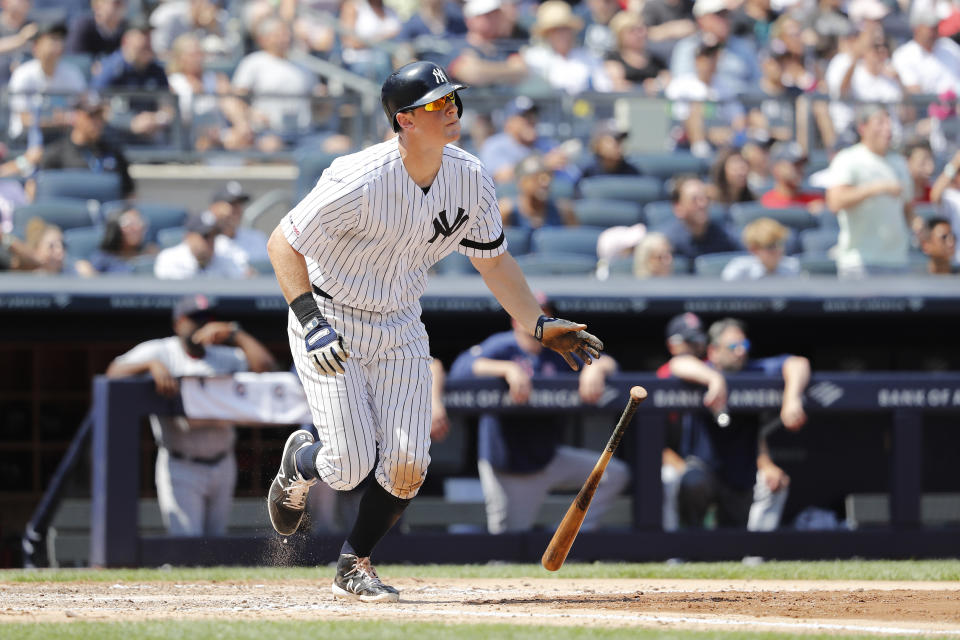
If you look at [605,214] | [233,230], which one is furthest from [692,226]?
[233,230]

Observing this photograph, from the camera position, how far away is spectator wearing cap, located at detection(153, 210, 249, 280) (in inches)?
318

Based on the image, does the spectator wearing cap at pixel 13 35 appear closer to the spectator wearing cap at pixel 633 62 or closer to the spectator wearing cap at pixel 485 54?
the spectator wearing cap at pixel 485 54

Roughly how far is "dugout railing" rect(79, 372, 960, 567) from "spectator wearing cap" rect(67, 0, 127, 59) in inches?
168

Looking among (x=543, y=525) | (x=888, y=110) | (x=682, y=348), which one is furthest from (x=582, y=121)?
(x=543, y=525)

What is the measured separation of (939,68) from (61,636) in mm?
9534

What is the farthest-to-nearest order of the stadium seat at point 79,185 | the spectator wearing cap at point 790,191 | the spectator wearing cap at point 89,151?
the spectator wearing cap at point 790,191, the spectator wearing cap at point 89,151, the stadium seat at point 79,185

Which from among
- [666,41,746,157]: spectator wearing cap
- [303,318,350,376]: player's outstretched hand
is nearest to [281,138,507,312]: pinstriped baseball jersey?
[303,318,350,376]: player's outstretched hand

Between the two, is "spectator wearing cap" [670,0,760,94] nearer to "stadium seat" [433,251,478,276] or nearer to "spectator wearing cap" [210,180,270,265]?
"stadium seat" [433,251,478,276]

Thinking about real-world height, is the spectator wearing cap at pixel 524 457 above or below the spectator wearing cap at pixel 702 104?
below

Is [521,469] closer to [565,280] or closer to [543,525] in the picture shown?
[543,525]

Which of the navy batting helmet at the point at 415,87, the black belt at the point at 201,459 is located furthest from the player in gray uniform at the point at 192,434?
the navy batting helmet at the point at 415,87

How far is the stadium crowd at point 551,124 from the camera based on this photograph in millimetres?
8617

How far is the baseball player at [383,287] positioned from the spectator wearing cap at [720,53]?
23.0 feet

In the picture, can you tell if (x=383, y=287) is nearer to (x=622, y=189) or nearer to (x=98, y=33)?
(x=622, y=189)
